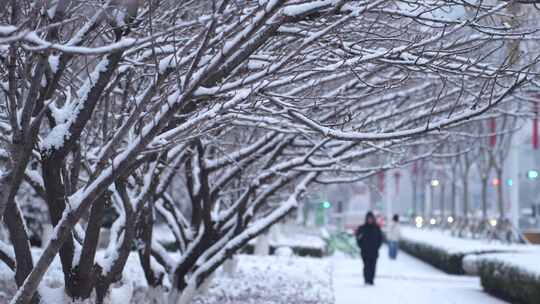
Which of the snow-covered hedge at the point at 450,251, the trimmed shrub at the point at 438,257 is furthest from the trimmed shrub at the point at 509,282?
the trimmed shrub at the point at 438,257

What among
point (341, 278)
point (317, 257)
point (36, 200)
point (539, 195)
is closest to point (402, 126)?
point (341, 278)

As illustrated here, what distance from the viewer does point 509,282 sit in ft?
49.6

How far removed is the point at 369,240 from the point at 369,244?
97mm

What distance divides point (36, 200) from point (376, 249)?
13.4 metres

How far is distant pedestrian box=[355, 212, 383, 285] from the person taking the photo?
18.0m

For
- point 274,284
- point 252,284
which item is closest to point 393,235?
point 274,284

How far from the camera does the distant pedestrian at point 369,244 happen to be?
59.0 ft

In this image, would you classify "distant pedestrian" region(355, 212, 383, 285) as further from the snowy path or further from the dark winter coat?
the snowy path

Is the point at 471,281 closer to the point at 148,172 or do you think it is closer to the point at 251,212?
the point at 251,212

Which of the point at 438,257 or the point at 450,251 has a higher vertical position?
the point at 450,251

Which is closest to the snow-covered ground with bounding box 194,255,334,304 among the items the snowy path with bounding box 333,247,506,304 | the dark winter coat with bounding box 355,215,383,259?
the snowy path with bounding box 333,247,506,304

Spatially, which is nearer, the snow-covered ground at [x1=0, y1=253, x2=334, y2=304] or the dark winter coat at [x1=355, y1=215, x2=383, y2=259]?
the snow-covered ground at [x1=0, y1=253, x2=334, y2=304]

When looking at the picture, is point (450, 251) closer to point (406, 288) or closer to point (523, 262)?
point (406, 288)

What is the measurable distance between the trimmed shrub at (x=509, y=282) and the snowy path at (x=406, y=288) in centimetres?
22
